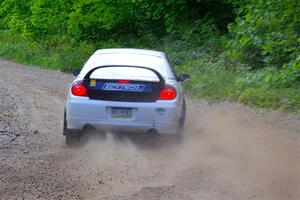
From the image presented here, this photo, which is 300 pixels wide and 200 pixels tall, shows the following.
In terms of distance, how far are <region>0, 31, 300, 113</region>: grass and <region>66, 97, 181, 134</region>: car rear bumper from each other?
14.6ft

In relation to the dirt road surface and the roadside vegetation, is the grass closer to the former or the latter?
the roadside vegetation

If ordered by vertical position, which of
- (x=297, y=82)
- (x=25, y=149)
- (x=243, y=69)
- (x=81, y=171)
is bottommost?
(x=243, y=69)

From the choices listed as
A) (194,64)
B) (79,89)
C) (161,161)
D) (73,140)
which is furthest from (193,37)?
(161,161)

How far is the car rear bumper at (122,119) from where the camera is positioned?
370 inches

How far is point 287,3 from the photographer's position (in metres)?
17.6

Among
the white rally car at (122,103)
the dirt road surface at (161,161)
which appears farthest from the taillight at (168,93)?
the dirt road surface at (161,161)

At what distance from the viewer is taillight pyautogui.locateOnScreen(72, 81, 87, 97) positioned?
9.55m

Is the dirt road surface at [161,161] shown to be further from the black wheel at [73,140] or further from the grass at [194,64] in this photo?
the grass at [194,64]

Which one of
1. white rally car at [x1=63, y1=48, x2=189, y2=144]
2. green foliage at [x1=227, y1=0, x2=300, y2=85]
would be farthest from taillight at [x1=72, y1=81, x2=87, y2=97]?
green foliage at [x1=227, y1=0, x2=300, y2=85]

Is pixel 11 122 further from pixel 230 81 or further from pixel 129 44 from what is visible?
pixel 129 44

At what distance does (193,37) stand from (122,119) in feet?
47.5

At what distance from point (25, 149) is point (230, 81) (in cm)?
855

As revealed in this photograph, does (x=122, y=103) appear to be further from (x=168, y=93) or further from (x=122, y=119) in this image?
(x=168, y=93)

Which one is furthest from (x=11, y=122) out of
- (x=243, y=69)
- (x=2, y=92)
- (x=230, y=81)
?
(x=243, y=69)
